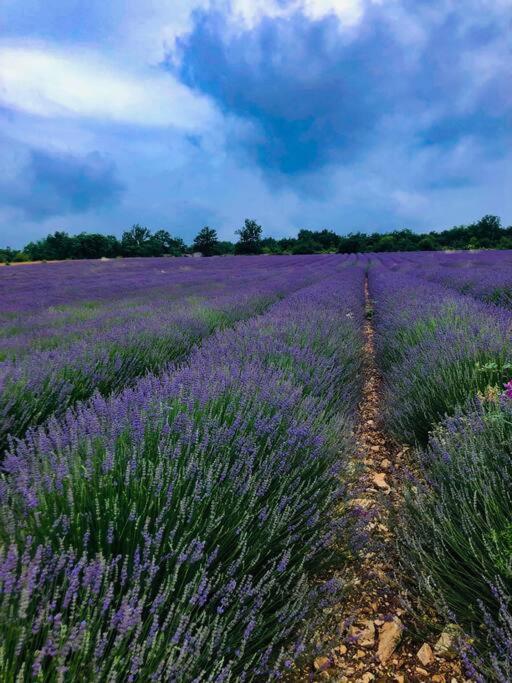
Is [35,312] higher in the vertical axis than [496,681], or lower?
higher

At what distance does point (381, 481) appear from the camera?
98.5 inches

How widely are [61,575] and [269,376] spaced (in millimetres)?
1544

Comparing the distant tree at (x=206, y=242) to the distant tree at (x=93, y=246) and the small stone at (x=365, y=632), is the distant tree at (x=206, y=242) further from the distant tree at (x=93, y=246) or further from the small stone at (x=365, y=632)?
the small stone at (x=365, y=632)

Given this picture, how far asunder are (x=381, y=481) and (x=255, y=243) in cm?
5498

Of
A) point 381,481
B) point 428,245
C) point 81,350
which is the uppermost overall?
point 428,245

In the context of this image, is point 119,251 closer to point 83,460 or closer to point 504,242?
point 504,242

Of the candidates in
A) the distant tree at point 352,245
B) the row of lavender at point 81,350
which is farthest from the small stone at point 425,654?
the distant tree at point 352,245

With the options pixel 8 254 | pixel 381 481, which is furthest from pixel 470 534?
pixel 8 254

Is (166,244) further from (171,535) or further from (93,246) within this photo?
(171,535)

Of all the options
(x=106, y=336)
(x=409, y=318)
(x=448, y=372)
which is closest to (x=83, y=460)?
(x=448, y=372)

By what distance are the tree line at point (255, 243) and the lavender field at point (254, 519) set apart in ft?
130

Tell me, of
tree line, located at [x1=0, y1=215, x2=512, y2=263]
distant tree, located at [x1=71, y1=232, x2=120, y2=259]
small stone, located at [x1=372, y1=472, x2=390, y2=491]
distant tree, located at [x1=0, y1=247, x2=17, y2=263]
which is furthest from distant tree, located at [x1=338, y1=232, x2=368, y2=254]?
small stone, located at [x1=372, y1=472, x2=390, y2=491]

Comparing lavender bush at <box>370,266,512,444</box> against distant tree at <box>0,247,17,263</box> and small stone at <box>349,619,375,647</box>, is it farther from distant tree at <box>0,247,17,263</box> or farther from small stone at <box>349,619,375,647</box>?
distant tree at <box>0,247,17,263</box>

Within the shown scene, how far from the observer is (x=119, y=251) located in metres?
44.0
